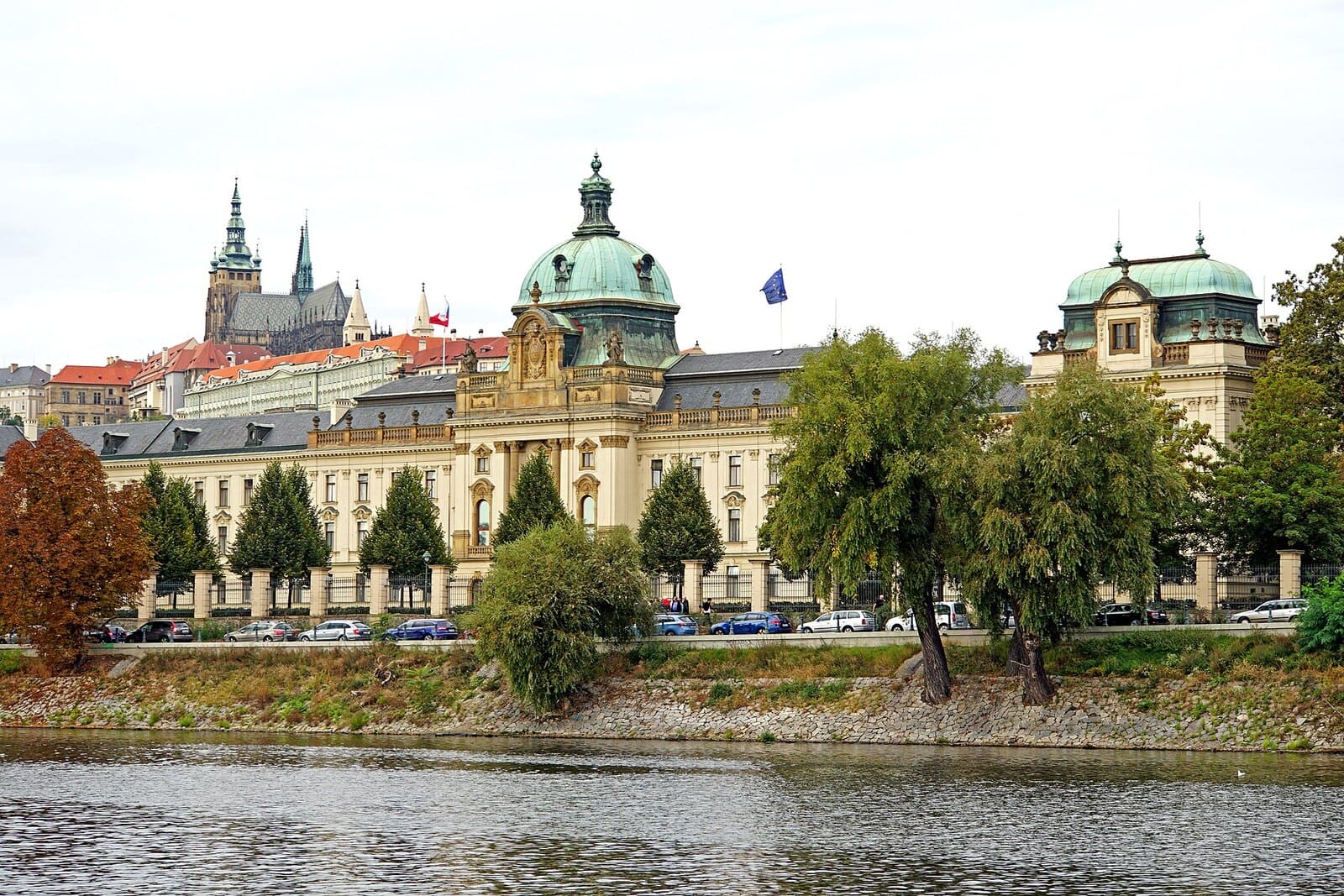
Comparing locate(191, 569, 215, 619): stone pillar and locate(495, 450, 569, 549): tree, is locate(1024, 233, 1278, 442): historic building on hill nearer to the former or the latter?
locate(495, 450, 569, 549): tree

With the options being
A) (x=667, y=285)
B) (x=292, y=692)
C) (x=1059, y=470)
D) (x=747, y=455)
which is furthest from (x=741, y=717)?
(x=667, y=285)

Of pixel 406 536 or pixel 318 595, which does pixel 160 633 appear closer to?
pixel 318 595

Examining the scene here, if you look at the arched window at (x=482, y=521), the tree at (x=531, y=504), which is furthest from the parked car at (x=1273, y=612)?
the arched window at (x=482, y=521)

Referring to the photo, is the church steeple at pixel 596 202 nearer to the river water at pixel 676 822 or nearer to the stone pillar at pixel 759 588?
the stone pillar at pixel 759 588

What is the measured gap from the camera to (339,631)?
9750 cm

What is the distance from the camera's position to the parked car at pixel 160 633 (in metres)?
103

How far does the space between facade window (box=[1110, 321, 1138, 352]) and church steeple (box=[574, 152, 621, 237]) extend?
134 feet

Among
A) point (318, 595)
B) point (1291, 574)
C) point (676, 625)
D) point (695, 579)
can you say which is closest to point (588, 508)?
point (318, 595)

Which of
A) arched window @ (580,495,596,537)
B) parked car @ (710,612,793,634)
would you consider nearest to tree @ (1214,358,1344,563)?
parked car @ (710,612,793,634)

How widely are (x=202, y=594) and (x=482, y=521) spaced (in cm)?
2351

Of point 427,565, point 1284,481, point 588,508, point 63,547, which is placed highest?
point 588,508

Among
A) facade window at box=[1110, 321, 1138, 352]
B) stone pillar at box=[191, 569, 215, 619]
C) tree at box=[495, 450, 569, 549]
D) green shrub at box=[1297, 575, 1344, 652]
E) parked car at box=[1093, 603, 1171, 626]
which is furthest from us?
tree at box=[495, 450, 569, 549]

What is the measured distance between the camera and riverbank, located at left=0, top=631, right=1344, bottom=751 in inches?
2827

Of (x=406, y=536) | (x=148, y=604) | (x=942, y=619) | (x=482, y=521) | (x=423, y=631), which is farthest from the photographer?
(x=482, y=521)
